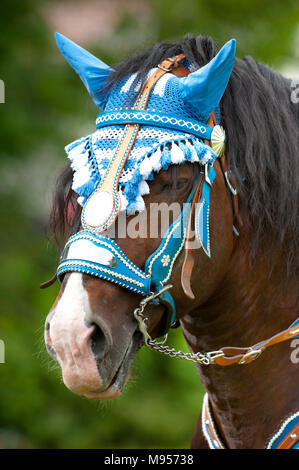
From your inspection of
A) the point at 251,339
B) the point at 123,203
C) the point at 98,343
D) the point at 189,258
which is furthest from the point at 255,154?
the point at 98,343

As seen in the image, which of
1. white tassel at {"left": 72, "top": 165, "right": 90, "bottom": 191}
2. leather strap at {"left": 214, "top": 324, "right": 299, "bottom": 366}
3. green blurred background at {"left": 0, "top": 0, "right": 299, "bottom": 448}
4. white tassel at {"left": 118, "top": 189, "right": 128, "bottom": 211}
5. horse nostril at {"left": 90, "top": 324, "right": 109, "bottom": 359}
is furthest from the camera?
green blurred background at {"left": 0, "top": 0, "right": 299, "bottom": 448}

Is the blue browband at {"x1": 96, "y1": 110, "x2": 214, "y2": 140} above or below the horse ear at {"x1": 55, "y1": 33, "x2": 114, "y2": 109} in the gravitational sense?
below

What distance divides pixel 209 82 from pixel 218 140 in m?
0.22

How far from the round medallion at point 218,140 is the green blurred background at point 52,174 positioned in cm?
403

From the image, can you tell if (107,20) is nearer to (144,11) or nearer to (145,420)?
(144,11)

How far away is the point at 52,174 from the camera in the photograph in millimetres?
6098

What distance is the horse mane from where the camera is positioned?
7.23ft

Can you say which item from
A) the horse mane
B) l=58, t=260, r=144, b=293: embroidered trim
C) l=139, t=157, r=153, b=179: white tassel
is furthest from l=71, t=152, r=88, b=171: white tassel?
l=58, t=260, r=144, b=293: embroidered trim

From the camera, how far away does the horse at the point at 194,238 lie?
1854mm

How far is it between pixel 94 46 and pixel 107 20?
1122 millimetres

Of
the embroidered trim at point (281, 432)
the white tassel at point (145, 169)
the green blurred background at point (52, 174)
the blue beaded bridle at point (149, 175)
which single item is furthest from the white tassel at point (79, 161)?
the green blurred background at point (52, 174)

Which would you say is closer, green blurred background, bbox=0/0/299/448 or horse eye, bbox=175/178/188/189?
horse eye, bbox=175/178/188/189

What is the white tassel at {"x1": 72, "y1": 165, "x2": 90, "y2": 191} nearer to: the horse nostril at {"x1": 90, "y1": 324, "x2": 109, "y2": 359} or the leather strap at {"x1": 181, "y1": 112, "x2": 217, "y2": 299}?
the leather strap at {"x1": 181, "y1": 112, "x2": 217, "y2": 299}

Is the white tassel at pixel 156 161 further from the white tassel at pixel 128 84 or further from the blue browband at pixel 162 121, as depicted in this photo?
the white tassel at pixel 128 84
